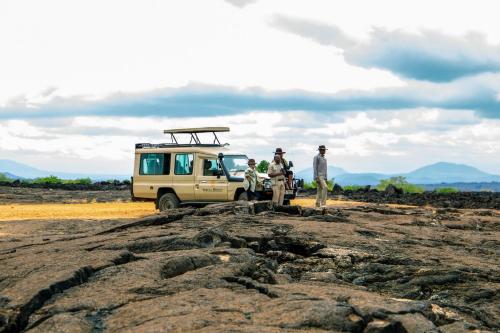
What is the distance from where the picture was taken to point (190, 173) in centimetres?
2186

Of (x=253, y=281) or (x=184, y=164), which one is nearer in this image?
(x=253, y=281)

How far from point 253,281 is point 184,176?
15251 millimetres

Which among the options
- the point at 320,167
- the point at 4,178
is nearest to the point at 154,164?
the point at 320,167

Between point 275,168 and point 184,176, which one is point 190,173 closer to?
point 184,176

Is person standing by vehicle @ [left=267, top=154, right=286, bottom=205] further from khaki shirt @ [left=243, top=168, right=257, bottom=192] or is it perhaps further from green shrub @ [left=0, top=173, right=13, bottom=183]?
green shrub @ [left=0, top=173, right=13, bottom=183]

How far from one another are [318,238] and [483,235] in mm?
5005

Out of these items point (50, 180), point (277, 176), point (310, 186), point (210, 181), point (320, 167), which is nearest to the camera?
point (277, 176)

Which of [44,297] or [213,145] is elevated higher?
[213,145]

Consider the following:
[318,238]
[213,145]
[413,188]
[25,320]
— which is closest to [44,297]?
[25,320]

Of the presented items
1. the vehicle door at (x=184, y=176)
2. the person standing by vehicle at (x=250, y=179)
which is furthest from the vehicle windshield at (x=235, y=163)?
the person standing by vehicle at (x=250, y=179)

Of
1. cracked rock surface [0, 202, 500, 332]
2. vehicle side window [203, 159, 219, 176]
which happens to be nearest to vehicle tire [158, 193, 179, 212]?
vehicle side window [203, 159, 219, 176]

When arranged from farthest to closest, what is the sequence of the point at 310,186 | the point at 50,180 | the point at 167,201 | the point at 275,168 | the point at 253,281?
the point at 50,180 → the point at 310,186 → the point at 167,201 → the point at 275,168 → the point at 253,281

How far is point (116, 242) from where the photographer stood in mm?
9719

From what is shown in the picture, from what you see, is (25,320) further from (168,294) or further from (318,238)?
(318,238)
